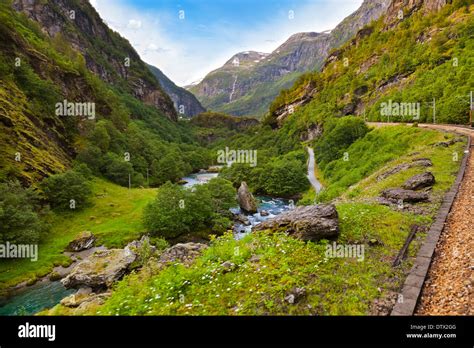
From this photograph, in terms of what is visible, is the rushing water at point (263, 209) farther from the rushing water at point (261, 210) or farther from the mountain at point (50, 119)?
the mountain at point (50, 119)

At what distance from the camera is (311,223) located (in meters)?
12.4

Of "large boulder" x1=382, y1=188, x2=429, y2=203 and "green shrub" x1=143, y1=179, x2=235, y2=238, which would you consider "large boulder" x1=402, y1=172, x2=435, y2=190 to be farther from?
"green shrub" x1=143, y1=179, x2=235, y2=238

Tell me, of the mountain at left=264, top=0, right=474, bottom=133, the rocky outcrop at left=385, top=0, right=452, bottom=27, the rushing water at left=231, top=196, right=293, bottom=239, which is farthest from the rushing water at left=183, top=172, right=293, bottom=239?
the rocky outcrop at left=385, top=0, right=452, bottom=27

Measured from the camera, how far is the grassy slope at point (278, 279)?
318 inches

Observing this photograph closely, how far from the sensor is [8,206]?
35438mm

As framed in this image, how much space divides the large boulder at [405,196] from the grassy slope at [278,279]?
2556 mm

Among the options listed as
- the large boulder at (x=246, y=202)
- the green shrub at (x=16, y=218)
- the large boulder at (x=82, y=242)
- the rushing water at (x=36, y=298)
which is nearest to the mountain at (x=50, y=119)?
the green shrub at (x=16, y=218)

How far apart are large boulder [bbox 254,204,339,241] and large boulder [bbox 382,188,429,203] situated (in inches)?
238

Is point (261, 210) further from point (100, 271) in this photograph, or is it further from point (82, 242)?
point (100, 271)

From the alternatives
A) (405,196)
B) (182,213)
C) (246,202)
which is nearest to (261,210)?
(246,202)

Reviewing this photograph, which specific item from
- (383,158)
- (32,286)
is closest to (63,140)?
(32,286)

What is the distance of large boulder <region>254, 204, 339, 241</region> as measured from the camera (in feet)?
39.6

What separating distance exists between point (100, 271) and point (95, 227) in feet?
105
